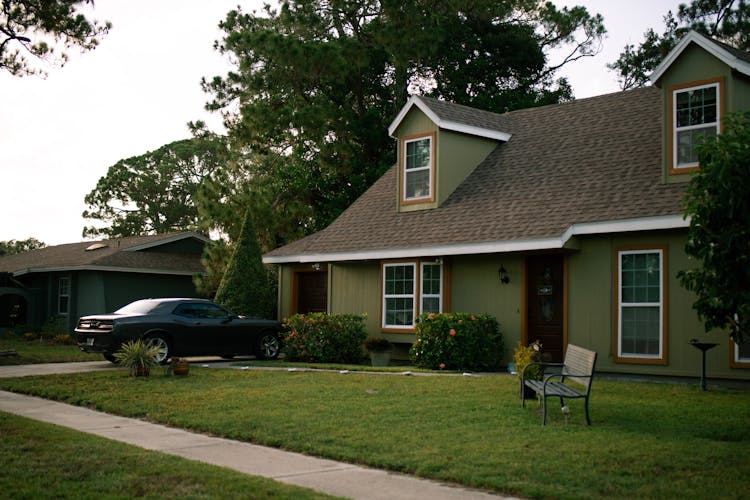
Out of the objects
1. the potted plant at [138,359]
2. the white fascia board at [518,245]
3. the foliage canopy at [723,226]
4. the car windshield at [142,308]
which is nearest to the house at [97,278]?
the car windshield at [142,308]

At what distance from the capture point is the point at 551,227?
14844 mm

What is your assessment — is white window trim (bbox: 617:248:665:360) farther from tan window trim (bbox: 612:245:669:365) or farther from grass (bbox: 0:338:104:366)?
grass (bbox: 0:338:104:366)

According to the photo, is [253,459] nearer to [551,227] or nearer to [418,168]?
[551,227]

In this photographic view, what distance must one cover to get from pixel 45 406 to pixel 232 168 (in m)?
20.3

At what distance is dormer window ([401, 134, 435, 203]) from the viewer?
733 inches

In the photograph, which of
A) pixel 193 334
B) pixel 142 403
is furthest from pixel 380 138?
pixel 142 403

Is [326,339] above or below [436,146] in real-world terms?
below

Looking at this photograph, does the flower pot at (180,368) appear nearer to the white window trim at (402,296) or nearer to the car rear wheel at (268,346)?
the car rear wheel at (268,346)

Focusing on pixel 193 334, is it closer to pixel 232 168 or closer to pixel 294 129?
pixel 294 129

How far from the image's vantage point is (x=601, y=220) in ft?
46.4

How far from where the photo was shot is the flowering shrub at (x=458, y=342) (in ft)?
50.5

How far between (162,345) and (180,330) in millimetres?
495

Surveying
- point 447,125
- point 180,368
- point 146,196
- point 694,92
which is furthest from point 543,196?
point 146,196

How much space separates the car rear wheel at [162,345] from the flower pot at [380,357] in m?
4.44
